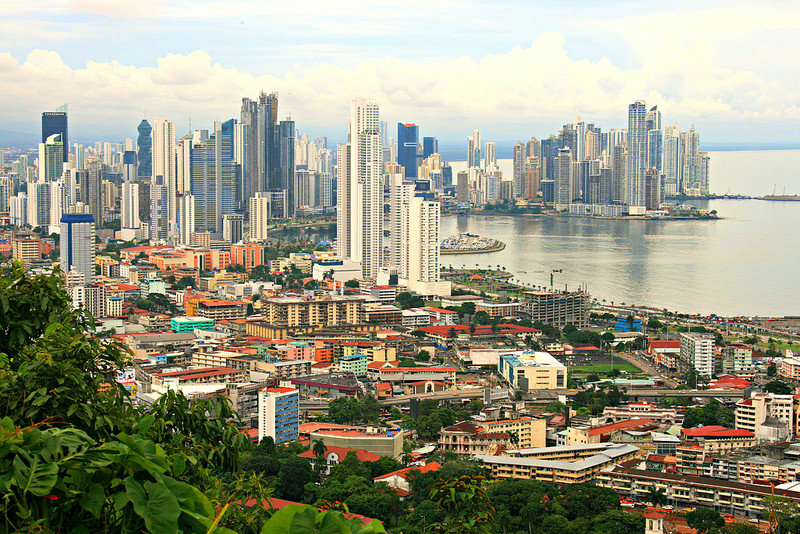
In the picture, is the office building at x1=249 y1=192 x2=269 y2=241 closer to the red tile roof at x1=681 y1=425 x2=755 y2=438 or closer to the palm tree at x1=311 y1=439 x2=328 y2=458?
the red tile roof at x1=681 y1=425 x2=755 y2=438

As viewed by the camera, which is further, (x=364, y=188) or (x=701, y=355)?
(x=364, y=188)

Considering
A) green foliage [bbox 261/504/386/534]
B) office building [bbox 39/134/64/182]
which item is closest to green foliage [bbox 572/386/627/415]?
green foliage [bbox 261/504/386/534]

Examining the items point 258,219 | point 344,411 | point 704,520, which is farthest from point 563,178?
point 704,520

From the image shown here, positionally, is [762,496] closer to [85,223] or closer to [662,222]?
[85,223]

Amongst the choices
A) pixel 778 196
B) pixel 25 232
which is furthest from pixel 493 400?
pixel 778 196

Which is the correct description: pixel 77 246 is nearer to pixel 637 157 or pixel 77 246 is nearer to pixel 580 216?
pixel 580 216

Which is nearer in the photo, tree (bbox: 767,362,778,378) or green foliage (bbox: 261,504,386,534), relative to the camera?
green foliage (bbox: 261,504,386,534)
